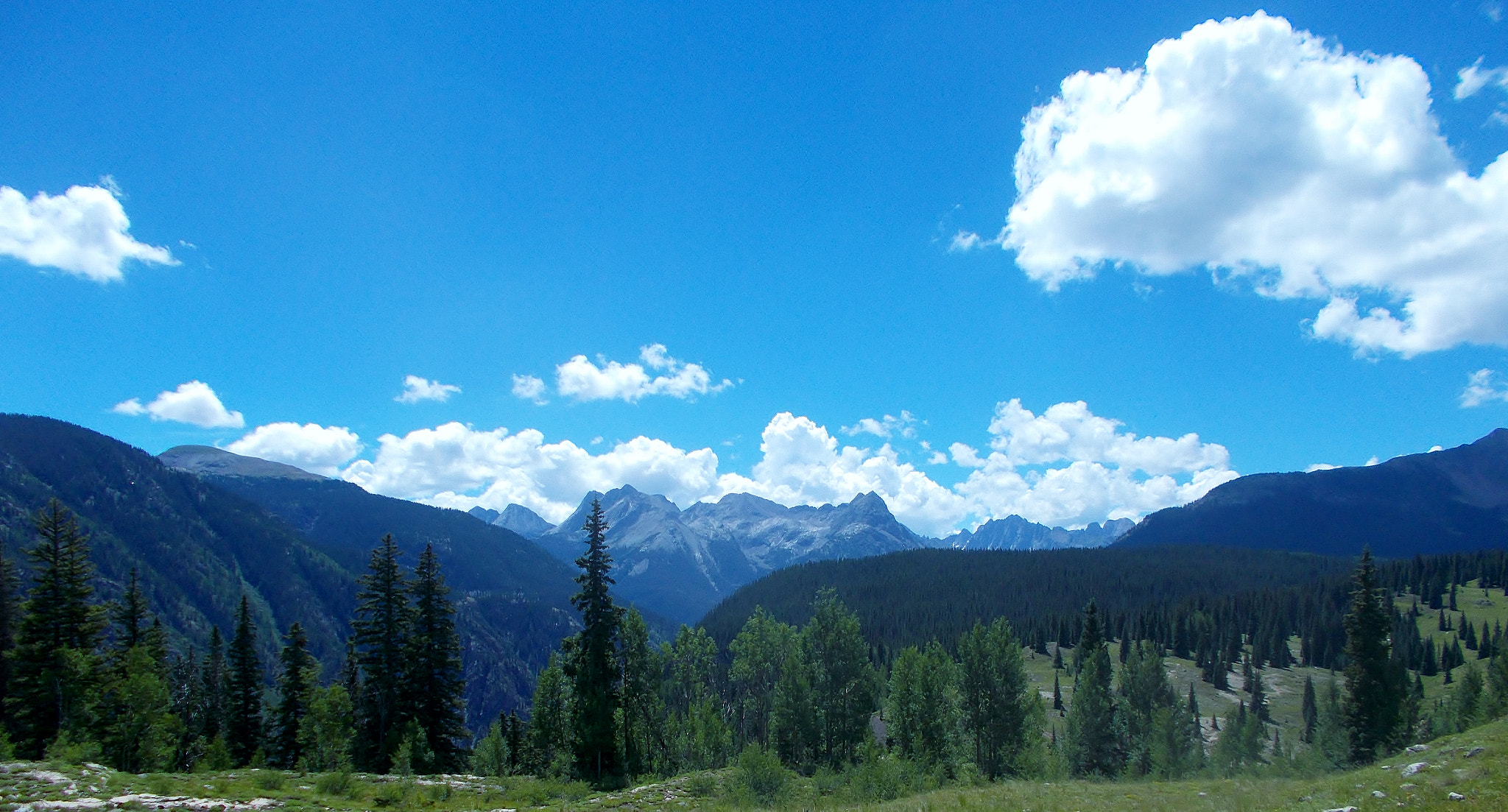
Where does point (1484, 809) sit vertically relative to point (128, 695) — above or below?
above

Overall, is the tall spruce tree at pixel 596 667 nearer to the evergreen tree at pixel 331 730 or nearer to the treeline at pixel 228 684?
the treeline at pixel 228 684

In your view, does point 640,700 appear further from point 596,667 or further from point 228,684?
point 228,684

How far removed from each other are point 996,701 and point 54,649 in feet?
196

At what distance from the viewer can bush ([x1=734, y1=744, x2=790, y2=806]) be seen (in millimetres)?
29188

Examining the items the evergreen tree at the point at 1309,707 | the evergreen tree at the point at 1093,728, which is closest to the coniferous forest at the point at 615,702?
the evergreen tree at the point at 1093,728

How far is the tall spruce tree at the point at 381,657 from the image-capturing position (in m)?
42.9

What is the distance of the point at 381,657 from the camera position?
43.5 metres

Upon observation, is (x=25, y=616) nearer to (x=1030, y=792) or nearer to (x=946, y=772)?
(x=1030, y=792)

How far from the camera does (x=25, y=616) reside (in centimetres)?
3878

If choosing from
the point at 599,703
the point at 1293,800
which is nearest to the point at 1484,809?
→ the point at 1293,800

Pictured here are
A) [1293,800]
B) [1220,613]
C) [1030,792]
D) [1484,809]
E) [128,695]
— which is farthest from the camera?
[1220,613]

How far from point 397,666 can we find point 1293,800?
146 feet

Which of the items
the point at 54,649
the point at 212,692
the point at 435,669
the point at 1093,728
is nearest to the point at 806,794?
the point at 435,669

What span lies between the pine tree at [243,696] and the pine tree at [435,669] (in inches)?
665
